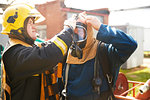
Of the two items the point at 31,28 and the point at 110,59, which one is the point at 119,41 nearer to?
the point at 110,59

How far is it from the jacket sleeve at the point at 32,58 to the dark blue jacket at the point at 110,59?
1.52 feet

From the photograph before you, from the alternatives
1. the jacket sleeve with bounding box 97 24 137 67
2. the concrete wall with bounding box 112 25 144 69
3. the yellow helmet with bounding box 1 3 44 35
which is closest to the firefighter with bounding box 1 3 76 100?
the yellow helmet with bounding box 1 3 44 35

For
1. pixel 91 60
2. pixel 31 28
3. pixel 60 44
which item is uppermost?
pixel 31 28

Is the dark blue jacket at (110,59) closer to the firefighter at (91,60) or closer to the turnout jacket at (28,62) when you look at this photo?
the firefighter at (91,60)

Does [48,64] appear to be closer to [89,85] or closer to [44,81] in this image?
[44,81]


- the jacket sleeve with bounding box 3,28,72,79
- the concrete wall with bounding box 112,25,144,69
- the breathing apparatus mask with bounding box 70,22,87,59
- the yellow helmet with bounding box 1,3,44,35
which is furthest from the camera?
the concrete wall with bounding box 112,25,144,69

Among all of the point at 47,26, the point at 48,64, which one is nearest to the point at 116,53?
the point at 48,64

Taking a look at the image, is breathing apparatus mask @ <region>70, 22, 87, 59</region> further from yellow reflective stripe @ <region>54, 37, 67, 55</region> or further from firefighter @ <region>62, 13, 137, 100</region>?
yellow reflective stripe @ <region>54, 37, 67, 55</region>

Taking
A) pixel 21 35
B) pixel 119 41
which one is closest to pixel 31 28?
pixel 21 35

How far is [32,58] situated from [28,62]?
0.16 feet

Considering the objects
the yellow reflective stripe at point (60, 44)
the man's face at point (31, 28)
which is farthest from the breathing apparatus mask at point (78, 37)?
the man's face at point (31, 28)

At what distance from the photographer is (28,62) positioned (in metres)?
1.44

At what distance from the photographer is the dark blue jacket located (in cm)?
168

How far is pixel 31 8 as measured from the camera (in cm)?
173
